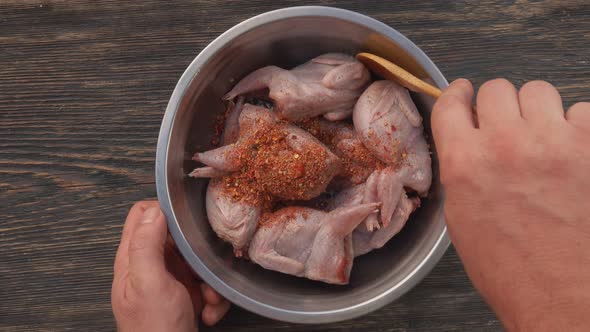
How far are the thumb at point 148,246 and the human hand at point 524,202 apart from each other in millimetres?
695

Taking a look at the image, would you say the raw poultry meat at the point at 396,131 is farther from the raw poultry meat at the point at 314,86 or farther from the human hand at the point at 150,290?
the human hand at the point at 150,290

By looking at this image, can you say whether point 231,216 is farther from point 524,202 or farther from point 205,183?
point 524,202

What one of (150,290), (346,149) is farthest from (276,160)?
(150,290)

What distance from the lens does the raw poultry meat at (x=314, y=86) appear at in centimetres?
125

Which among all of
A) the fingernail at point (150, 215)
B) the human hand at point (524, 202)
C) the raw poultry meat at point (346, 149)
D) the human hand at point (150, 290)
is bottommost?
the human hand at point (150, 290)

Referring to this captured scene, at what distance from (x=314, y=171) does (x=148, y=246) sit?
1.53 ft

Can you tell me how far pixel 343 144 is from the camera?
1314 millimetres

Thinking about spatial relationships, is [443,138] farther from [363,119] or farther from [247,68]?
[247,68]

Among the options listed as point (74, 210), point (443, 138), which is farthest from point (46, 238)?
point (443, 138)

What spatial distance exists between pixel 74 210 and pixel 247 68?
76 centimetres

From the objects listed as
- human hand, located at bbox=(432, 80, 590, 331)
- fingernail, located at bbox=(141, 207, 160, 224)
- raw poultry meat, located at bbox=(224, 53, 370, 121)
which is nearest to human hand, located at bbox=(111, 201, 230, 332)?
fingernail, located at bbox=(141, 207, 160, 224)

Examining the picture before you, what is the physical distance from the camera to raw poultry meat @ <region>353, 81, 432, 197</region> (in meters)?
1.24

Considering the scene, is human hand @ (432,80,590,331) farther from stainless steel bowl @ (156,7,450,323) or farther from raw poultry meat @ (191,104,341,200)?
raw poultry meat @ (191,104,341,200)

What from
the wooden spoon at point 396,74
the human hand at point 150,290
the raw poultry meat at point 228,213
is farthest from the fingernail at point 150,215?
the wooden spoon at point 396,74
